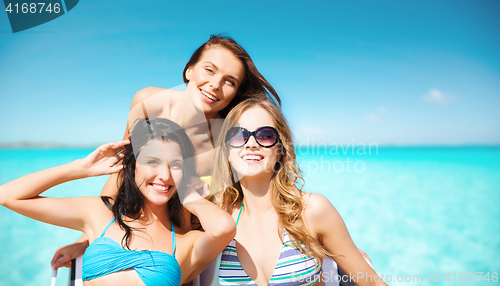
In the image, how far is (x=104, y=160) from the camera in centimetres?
229

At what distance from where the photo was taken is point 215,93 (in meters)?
3.22

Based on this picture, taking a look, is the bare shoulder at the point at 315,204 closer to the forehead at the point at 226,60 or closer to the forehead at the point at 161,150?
the forehead at the point at 161,150

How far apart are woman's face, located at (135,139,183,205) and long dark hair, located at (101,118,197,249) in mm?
59

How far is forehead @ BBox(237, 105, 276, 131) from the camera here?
2.46 m

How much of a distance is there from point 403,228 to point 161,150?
39.6 feet

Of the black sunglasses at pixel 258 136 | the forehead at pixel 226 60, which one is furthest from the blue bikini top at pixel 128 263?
the forehead at pixel 226 60

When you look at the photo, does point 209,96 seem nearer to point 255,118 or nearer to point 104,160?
point 255,118

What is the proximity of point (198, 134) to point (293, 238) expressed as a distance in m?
1.89

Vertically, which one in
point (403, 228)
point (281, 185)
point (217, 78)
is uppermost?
point (217, 78)

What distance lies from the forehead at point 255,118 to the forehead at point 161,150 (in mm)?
627

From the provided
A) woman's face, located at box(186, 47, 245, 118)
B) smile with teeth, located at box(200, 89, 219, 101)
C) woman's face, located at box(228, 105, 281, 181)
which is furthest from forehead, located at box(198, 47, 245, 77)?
woman's face, located at box(228, 105, 281, 181)

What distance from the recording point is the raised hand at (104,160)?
221cm

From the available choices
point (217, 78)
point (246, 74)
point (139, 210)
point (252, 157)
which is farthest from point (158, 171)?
point (246, 74)

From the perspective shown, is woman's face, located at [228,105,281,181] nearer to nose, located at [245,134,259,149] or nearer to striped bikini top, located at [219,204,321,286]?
nose, located at [245,134,259,149]
